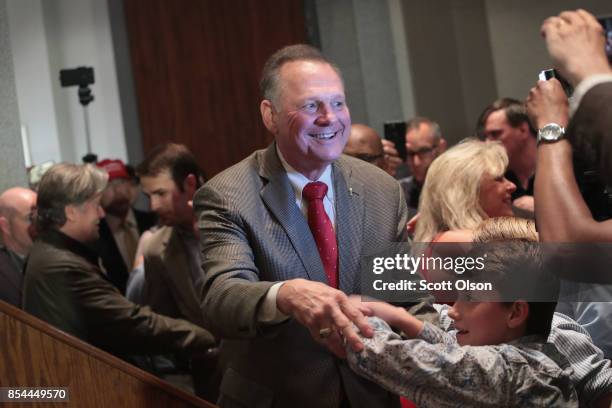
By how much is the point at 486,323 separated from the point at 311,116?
0.62 metres

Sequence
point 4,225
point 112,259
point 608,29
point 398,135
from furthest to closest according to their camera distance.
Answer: point 112,259 < point 398,135 < point 4,225 < point 608,29

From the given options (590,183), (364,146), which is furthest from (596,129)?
(364,146)

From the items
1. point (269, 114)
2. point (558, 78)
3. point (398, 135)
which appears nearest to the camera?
point (558, 78)

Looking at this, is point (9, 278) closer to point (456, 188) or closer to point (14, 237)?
point (14, 237)

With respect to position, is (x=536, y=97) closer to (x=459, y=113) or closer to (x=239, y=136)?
(x=459, y=113)

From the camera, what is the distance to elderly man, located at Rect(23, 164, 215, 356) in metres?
2.89

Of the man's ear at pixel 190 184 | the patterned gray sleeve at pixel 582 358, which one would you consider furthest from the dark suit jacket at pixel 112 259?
the patterned gray sleeve at pixel 582 358

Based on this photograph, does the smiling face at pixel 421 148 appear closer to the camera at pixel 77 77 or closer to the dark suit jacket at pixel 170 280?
the dark suit jacket at pixel 170 280

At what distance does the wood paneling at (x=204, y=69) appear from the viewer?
5.23 metres

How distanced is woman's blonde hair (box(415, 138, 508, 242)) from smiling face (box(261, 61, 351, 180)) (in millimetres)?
672

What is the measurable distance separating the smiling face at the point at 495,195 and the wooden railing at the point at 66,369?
3.72 ft

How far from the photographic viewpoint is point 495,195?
277cm

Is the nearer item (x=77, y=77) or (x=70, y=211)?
(x=70, y=211)

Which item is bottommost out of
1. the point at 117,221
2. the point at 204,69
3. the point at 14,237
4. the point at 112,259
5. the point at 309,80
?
the point at 112,259
